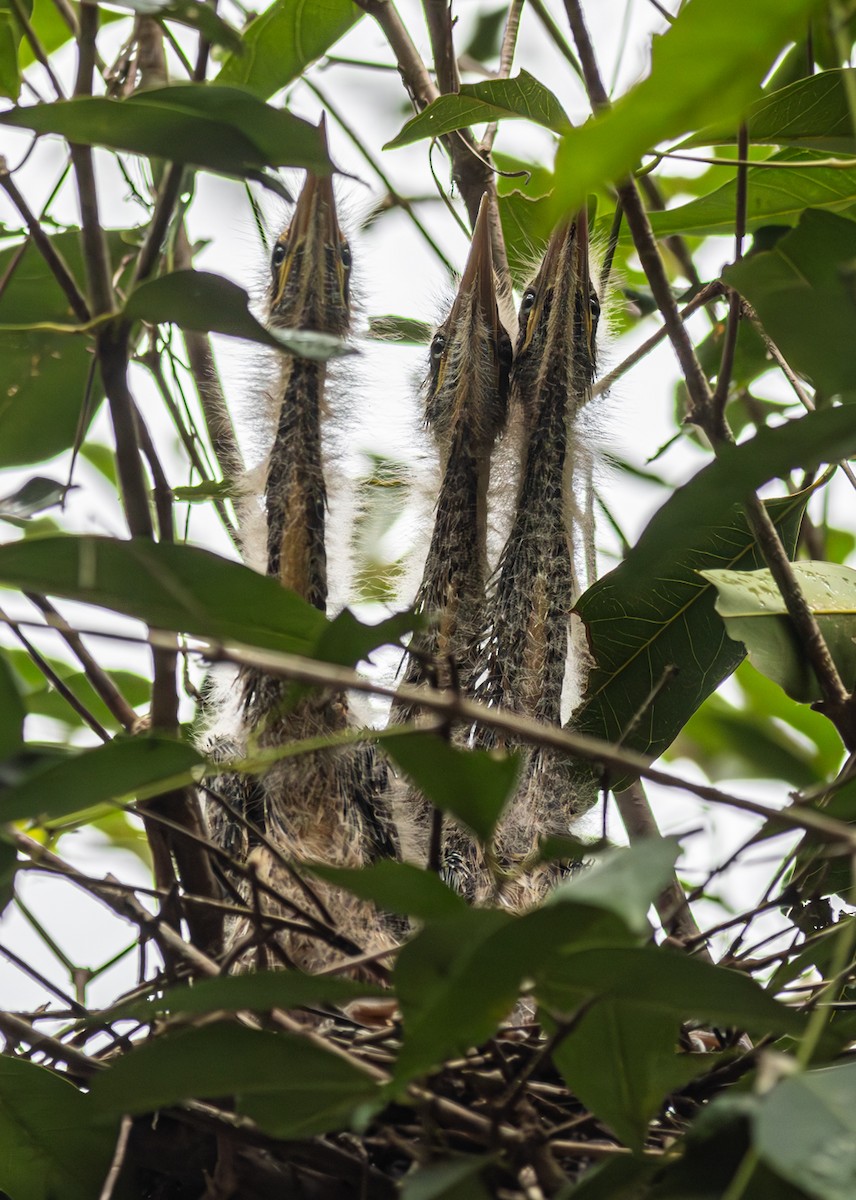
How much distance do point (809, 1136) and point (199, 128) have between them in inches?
21.6

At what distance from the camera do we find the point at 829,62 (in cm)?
116

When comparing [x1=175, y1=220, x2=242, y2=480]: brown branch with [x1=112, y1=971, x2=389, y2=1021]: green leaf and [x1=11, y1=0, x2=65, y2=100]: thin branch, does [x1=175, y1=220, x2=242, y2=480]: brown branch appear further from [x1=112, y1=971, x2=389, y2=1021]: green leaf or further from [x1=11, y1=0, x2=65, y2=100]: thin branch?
[x1=112, y1=971, x2=389, y2=1021]: green leaf

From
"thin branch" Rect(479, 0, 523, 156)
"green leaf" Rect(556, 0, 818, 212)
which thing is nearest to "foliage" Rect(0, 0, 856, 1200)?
"green leaf" Rect(556, 0, 818, 212)

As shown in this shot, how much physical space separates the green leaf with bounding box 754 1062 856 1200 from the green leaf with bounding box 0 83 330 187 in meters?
0.50

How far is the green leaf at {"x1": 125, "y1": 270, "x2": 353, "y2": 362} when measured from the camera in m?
0.62

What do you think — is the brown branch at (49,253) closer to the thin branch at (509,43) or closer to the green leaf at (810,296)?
the green leaf at (810,296)

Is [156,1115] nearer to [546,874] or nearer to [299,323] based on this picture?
[546,874]

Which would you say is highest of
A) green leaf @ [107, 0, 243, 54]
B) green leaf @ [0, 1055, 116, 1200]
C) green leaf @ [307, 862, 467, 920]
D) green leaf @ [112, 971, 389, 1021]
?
green leaf @ [107, 0, 243, 54]

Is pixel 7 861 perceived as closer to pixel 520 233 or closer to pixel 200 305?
pixel 200 305

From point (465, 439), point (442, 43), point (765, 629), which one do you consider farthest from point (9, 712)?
point (442, 43)

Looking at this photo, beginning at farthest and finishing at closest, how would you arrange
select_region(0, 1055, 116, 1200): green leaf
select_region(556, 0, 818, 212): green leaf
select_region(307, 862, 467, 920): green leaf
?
select_region(0, 1055, 116, 1200): green leaf → select_region(307, 862, 467, 920): green leaf → select_region(556, 0, 818, 212): green leaf

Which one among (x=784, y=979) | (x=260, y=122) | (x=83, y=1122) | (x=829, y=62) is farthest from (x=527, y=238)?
(x=83, y=1122)

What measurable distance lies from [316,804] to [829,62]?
892 mm

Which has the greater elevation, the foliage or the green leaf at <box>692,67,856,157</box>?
the green leaf at <box>692,67,856,157</box>
